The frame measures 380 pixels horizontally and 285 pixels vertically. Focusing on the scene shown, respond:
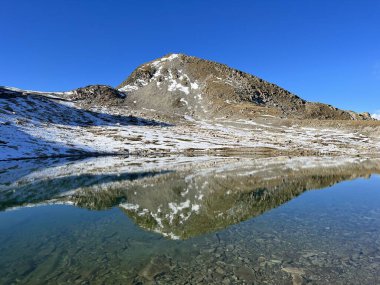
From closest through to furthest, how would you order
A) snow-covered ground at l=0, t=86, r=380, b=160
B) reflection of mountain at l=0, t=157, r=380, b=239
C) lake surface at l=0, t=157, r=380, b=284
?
lake surface at l=0, t=157, r=380, b=284 < reflection of mountain at l=0, t=157, r=380, b=239 < snow-covered ground at l=0, t=86, r=380, b=160

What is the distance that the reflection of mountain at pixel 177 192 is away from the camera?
2367cm

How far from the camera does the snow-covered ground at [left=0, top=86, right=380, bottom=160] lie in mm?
85750

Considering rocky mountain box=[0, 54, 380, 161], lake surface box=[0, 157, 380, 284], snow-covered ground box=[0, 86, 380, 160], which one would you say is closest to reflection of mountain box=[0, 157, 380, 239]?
lake surface box=[0, 157, 380, 284]

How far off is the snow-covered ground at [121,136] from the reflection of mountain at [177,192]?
36.2m

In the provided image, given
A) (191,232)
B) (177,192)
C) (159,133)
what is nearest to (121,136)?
(159,133)

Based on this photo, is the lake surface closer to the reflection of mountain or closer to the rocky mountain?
the reflection of mountain

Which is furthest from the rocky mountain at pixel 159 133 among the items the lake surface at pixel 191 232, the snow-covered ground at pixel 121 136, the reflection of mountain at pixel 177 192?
the lake surface at pixel 191 232

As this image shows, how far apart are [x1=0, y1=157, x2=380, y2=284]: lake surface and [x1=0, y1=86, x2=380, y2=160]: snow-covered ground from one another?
159 feet

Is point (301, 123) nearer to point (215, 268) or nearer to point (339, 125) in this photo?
point (339, 125)

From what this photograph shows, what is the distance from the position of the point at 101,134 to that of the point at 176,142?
26589 mm

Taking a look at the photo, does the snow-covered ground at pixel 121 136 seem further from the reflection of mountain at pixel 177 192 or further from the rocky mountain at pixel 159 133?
the reflection of mountain at pixel 177 192

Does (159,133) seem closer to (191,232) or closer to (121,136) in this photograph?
(121,136)

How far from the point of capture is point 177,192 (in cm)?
3312

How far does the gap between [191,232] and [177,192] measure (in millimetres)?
12962
